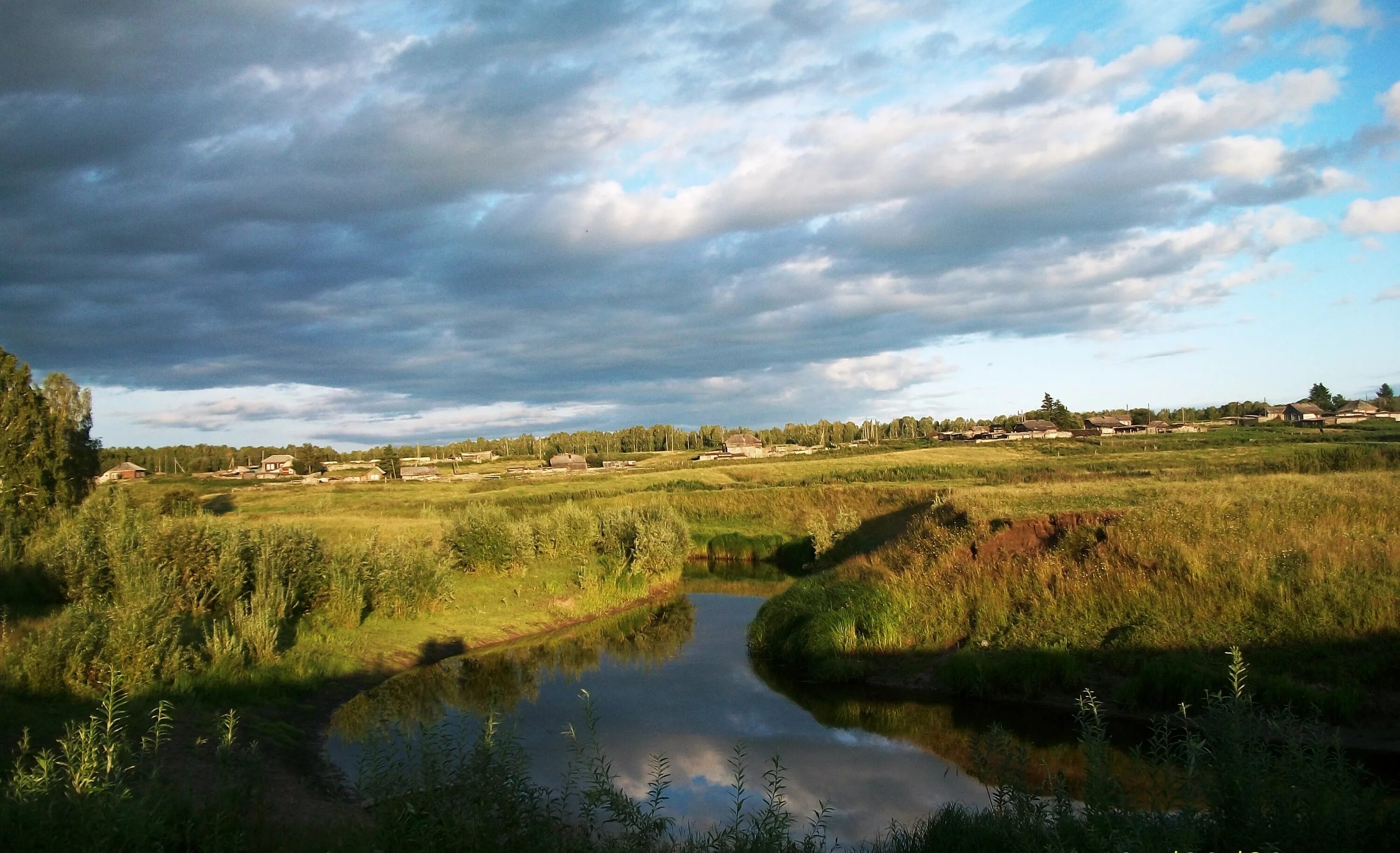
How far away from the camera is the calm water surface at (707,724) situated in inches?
476

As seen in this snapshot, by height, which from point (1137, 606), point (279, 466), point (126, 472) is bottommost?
point (1137, 606)

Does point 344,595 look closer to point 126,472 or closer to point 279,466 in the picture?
point 126,472

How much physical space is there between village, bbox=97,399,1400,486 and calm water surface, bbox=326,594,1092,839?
216ft

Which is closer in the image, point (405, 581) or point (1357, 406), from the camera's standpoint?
point (405, 581)

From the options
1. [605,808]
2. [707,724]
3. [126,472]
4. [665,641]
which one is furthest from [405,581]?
[126,472]

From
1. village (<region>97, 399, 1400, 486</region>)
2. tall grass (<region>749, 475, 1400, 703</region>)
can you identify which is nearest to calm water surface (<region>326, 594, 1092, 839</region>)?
tall grass (<region>749, 475, 1400, 703</region>)

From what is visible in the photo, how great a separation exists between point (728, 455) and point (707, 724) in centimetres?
9676

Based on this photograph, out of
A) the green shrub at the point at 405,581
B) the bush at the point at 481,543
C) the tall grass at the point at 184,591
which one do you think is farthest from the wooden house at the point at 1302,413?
the tall grass at the point at 184,591

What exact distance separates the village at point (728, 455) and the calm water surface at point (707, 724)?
66.0m

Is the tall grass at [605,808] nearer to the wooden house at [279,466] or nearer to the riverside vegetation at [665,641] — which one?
the riverside vegetation at [665,641]

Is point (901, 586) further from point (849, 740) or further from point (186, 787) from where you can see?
point (186, 787)

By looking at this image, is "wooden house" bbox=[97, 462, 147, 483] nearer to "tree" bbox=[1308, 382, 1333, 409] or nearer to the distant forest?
the distant forest

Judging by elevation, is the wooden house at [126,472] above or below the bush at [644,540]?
above

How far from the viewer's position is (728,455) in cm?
11262
